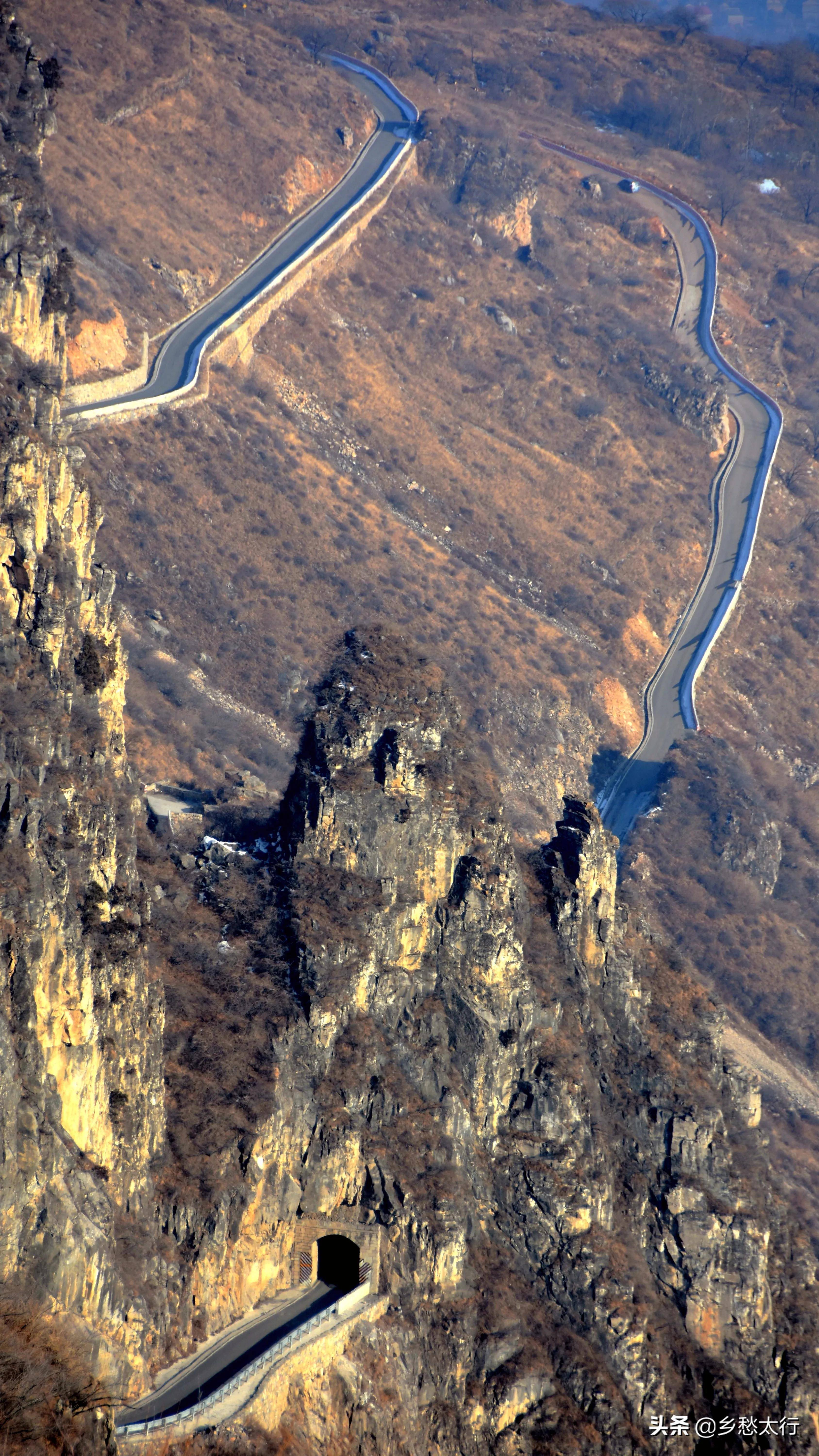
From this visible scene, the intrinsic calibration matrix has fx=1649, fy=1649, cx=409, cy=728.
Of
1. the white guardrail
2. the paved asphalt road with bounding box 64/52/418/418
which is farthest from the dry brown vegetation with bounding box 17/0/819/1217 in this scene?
the white guardrail

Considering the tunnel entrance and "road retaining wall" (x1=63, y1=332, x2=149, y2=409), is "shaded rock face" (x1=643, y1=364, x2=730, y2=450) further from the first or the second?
the tunnel entrance

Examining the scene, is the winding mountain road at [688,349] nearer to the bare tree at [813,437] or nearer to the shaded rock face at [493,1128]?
the bare tree at [813,437]

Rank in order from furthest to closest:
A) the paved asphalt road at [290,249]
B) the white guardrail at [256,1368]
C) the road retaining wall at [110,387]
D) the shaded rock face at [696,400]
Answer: the shaded rock face at [696,400]
the paved asphalt road at [290,249]
the road retaining wall at [110,387]
the white guardrail at [256,1368]

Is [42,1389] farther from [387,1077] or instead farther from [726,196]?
[726,196]

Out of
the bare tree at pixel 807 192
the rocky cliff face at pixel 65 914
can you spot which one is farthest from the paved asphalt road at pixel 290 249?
the bare tree at pixel 807 192

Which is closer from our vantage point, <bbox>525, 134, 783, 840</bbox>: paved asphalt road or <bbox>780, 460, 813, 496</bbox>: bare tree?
<bbox>525, 134, 783, 840</bbox>: paved asphalt road

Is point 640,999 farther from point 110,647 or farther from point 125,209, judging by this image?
point 125,209
